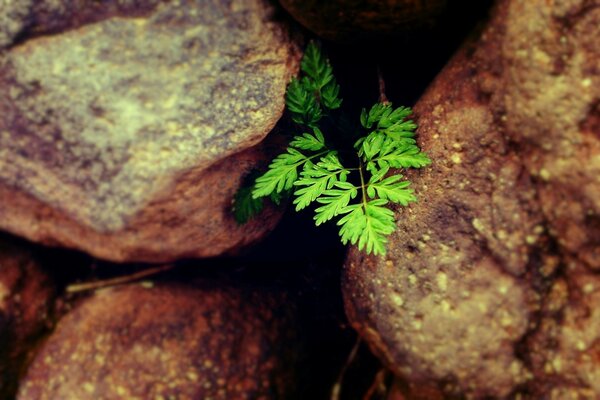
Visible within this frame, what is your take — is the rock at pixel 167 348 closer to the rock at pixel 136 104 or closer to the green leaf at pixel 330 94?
the rock at pixel 136 104

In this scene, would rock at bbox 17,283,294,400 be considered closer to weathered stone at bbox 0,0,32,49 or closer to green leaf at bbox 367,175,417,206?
green leaf at bbox 367,175,417,206

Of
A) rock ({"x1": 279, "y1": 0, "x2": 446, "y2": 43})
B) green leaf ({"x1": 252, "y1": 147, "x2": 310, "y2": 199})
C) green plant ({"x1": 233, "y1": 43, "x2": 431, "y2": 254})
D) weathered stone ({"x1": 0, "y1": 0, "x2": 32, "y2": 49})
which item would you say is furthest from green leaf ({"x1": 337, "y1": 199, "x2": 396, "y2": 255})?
weathered stone ({"x1": 0, "y1": 0, "x2": 32, "y2": 49})

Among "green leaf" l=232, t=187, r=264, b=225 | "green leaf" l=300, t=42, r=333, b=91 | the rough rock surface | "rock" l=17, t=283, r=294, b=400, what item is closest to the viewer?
the rough rock surface

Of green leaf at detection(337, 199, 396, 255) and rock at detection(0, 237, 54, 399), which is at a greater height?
green leaf at detection(337, 199, 396, 255)

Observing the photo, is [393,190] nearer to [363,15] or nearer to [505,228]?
[505,228]

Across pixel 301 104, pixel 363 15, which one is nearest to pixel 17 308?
pixel 301 104

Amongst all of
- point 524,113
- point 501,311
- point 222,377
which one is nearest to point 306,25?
point 524,113
